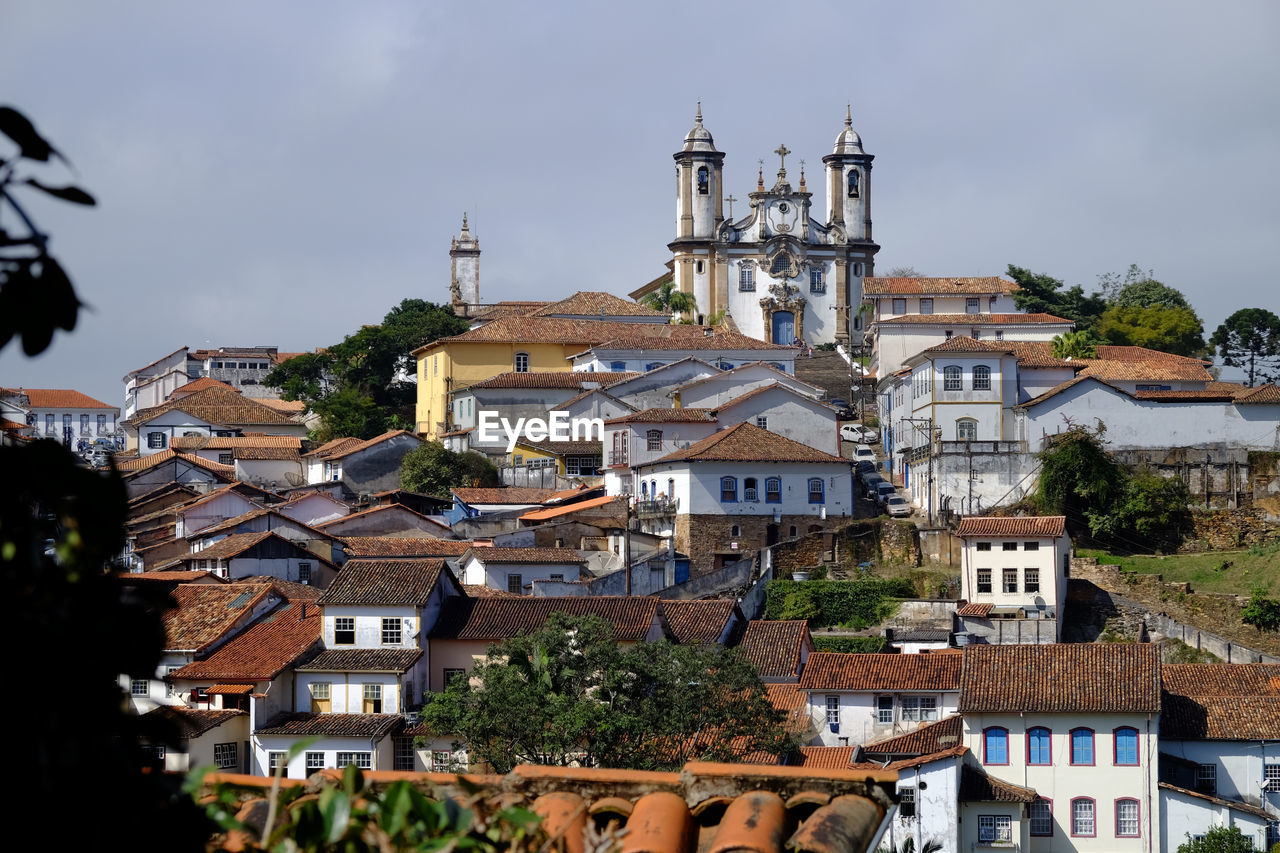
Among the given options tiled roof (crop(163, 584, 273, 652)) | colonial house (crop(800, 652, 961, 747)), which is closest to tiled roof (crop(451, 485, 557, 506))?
tiled roof (crop(163, 584, 273, 652))

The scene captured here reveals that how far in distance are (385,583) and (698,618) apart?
7.62 m

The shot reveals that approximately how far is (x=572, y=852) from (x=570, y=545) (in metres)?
44.5

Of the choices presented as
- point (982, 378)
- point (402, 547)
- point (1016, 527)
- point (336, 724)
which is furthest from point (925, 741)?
point (982, 378)

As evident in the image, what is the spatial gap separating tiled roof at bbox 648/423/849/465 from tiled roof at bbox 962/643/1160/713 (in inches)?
607

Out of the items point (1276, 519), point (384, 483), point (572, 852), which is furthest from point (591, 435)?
A: point (572, 852)

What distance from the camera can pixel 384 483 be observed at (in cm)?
6575

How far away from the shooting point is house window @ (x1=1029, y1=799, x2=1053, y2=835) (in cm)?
3519

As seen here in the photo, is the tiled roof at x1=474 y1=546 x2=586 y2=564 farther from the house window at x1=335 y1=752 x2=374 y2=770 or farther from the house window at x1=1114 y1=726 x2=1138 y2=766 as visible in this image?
the house window at x1=1114 y1=726 x2=1138 y2=766

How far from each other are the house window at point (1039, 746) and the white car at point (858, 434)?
31.9 m

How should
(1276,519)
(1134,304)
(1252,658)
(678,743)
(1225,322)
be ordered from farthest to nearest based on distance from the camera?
(1134,304)
(1225,322)
(1276,519)
(1252,658)
(678,743)

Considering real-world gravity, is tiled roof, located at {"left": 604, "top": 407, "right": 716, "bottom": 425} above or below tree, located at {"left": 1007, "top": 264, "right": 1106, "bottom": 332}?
below

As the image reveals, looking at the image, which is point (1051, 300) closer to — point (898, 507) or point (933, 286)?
point (933, 286)

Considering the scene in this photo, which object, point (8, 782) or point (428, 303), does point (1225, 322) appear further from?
point (8, 782)

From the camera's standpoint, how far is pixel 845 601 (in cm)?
4672
